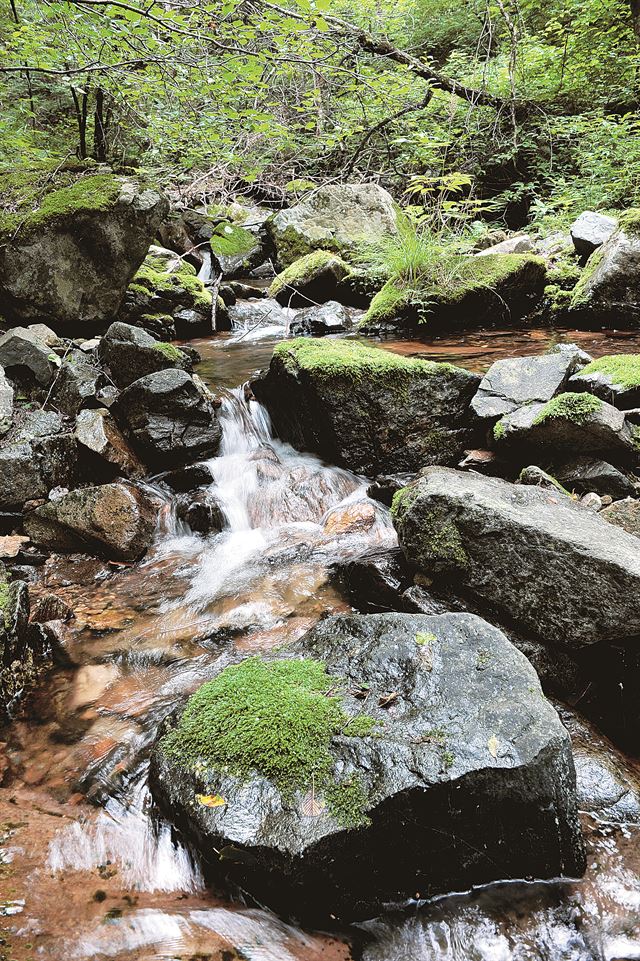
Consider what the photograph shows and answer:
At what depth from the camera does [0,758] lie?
239 cm

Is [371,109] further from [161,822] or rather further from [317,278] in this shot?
[161,822]

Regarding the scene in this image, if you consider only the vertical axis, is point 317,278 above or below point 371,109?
below

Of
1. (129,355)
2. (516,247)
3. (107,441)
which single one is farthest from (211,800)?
(516,247)

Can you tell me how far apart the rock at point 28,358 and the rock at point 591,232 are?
7.82 m

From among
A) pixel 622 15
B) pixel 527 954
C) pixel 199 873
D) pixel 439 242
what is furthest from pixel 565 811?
pixel 622 15

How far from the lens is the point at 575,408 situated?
392 centimetres

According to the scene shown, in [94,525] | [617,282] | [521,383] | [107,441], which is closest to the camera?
[94,525]

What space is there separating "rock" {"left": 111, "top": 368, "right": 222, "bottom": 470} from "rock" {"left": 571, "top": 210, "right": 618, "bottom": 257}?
21.9ft

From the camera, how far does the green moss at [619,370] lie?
444 centimetres

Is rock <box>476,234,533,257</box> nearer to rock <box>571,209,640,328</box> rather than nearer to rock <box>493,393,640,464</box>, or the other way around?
rock <box>571,209,640,328</box>

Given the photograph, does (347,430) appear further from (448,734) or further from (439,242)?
(439,242)

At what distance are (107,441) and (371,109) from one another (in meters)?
10.7

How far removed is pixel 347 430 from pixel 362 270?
6691mm

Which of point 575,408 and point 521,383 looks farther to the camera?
point 521,383
